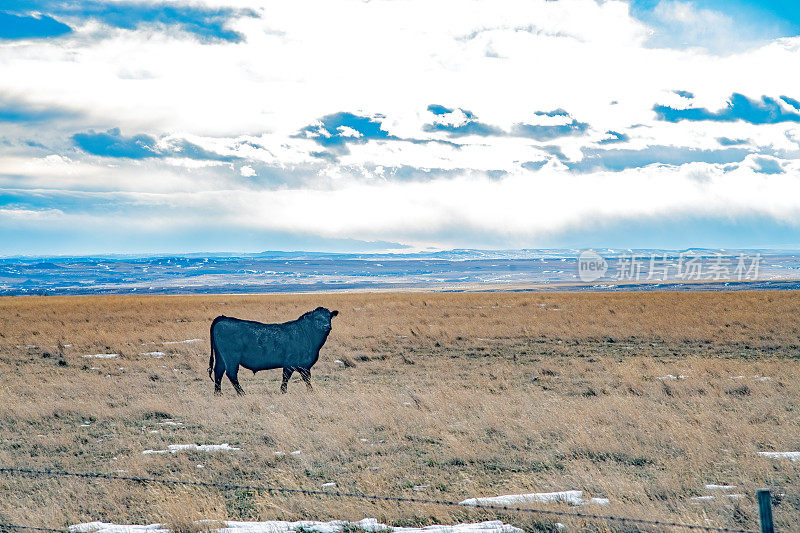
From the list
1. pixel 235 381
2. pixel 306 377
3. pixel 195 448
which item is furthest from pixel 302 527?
pixel 306 377

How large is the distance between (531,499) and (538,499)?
7 cm

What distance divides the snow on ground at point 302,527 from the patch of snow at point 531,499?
57cm

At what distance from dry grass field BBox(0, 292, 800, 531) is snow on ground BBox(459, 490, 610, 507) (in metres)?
0.17

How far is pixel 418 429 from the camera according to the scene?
10414 millimetres

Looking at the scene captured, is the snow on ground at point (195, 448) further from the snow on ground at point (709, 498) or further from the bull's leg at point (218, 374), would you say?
the snow on ground at point (709, 498)

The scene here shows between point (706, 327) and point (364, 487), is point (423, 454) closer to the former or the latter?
point (364, 487)

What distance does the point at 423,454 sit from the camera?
9.06 metres

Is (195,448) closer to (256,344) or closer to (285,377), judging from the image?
(285,377)

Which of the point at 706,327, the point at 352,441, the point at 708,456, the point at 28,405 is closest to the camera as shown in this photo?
the point at 708,456

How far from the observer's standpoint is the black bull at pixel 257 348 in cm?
1408

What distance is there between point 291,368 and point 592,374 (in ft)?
25.2

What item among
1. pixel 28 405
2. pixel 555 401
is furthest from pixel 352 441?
pixel 28 405

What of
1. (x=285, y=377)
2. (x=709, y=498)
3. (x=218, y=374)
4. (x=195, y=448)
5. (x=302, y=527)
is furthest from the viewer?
(x=285, y=377)

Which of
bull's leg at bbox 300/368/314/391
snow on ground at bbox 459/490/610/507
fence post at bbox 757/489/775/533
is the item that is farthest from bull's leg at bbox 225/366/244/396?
fence post at bbox 757/489/775/533
